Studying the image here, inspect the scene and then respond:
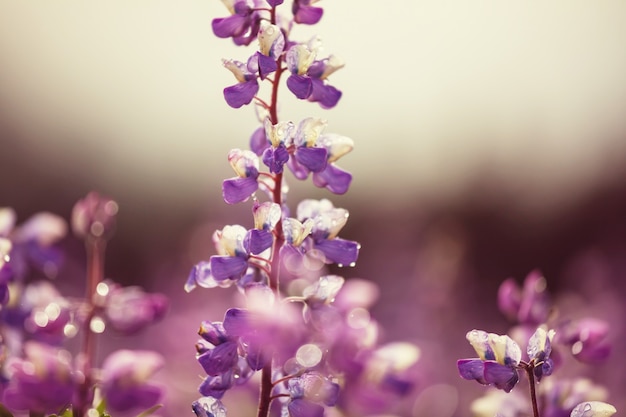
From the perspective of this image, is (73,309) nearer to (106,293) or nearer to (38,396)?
(106,293)

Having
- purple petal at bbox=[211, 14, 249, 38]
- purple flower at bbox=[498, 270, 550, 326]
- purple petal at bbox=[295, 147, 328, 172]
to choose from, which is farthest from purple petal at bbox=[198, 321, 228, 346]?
purple flower at bbox=[498, 270, 550, 326]

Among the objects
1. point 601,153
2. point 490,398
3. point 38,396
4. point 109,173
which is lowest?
point 38,396

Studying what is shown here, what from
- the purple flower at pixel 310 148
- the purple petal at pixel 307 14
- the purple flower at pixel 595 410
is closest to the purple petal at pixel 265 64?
the purple flower at pixel 310 148

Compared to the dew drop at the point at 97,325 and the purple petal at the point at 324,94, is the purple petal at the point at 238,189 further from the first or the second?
the dew drop at the point at 97,325

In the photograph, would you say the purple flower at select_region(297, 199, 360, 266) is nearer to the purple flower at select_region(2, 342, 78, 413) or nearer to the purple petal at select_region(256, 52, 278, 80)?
the purple petal at select_region(256, 52, 278, 80)

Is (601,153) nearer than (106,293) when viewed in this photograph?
No

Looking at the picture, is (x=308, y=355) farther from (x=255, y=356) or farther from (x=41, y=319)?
(x=41, y=319)

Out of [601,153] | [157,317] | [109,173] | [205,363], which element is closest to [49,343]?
[157,317]
